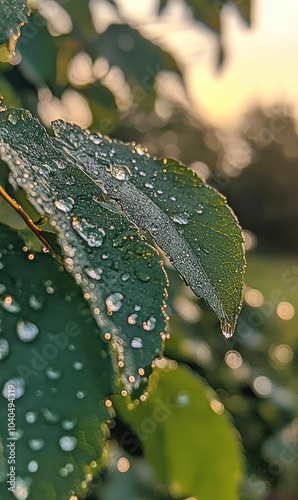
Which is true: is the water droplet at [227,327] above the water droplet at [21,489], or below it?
above

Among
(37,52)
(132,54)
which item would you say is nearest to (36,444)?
(37,52)

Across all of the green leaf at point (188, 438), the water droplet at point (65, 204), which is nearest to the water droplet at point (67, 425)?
the water droplet at point (65, 204)

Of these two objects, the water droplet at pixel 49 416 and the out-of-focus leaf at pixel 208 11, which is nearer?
the water droplet at pixel 49 416

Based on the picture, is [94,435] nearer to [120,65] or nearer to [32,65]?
[32,65]

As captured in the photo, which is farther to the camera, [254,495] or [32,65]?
[254,495]

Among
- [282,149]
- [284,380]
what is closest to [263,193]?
[282,149]

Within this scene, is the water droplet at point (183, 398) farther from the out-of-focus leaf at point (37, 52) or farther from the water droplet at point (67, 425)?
the out-of-focus leaf at point (37, 52)
